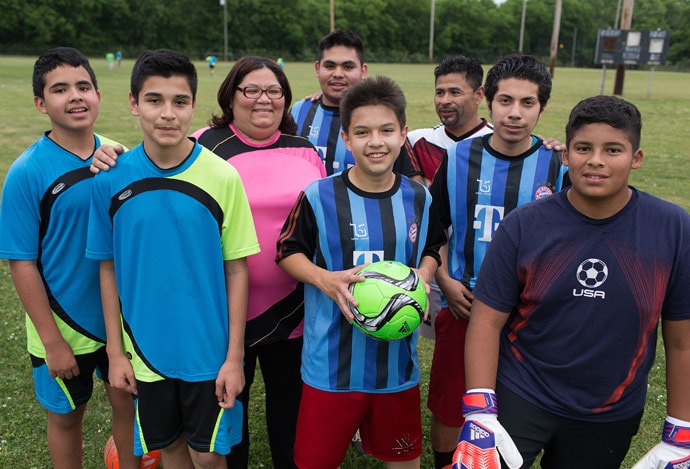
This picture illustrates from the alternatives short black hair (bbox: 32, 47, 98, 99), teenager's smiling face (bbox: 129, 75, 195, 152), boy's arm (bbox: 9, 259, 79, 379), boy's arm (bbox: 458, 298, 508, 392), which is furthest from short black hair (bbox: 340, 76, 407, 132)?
boy's arm (bbox: 9, 259, 79, 379)

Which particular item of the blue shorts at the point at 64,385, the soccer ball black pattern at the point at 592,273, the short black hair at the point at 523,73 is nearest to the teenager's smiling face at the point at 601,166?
the soccer ball black pattern at the point at 592,273

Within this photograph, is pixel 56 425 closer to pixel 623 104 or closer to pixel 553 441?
pixel 553 441

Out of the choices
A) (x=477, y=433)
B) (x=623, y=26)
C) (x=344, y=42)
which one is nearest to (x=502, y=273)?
(x=477, y=433)

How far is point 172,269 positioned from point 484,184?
174cm

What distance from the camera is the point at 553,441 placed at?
2527 millimetres

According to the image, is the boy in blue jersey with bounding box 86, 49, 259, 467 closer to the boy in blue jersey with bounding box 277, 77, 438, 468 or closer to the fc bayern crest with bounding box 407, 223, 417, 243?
the boy in blue jersey with bounding box 277, 77, 438, 468

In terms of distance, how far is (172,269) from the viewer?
261cm

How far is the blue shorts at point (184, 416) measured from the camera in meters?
2.71

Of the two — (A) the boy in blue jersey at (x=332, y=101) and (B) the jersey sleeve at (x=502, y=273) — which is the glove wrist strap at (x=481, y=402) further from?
(A) the boy in blue jersey at (x=332, y=101)

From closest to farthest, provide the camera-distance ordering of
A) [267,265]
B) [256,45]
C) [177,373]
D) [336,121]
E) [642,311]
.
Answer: [642,311] < [177,373] < [267,265] < [336,121] < [256,45]

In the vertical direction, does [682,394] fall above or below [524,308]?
below

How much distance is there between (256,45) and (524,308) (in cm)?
8824

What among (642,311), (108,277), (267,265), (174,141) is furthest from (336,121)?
(642,311)

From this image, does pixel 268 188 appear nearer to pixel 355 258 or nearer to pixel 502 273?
pixel 355 258
